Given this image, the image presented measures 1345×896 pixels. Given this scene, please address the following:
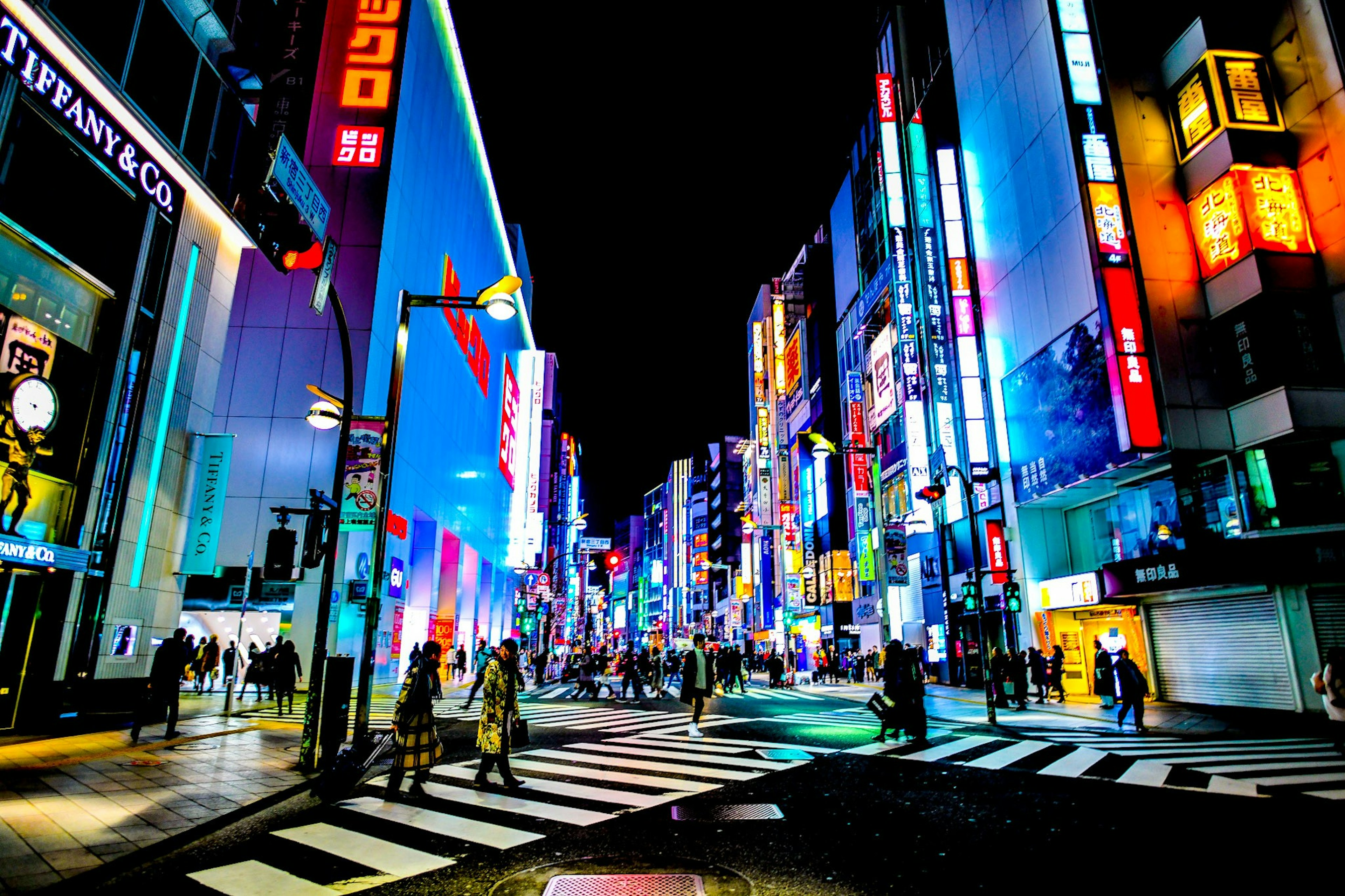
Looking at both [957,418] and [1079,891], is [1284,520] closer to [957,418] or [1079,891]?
[957,418]

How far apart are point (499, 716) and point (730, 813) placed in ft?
10.3

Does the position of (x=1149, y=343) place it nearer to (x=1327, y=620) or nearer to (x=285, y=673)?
(x=1327, y=620)

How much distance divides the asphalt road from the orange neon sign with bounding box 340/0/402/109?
27743mm

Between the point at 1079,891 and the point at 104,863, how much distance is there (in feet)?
22.8

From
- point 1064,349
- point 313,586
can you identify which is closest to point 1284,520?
point 1064,349

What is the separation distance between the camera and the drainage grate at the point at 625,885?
4.84 meters

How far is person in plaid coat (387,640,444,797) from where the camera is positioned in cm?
818

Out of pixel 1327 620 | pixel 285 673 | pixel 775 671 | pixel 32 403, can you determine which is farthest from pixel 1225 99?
pixel 285 673

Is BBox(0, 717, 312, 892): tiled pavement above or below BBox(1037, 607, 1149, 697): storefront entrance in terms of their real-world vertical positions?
below

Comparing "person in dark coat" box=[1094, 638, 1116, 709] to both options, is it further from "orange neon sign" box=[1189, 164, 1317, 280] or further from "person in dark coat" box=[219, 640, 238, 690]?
"person in dark coat" box=[219, 640, 238, 690]

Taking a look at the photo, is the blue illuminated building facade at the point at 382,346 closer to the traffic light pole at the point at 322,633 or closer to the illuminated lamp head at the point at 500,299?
the traffic light pole at the point at 322,633

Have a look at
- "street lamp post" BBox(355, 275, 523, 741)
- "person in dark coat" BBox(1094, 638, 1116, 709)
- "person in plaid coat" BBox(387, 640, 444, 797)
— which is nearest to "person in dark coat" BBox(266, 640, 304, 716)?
"street lamp post" BBox(355, 275, 523, 741)

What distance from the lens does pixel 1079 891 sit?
189 inches

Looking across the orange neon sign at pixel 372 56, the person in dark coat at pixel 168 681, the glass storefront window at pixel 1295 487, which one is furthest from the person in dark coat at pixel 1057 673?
the orange neon sign at pixel 372 56
